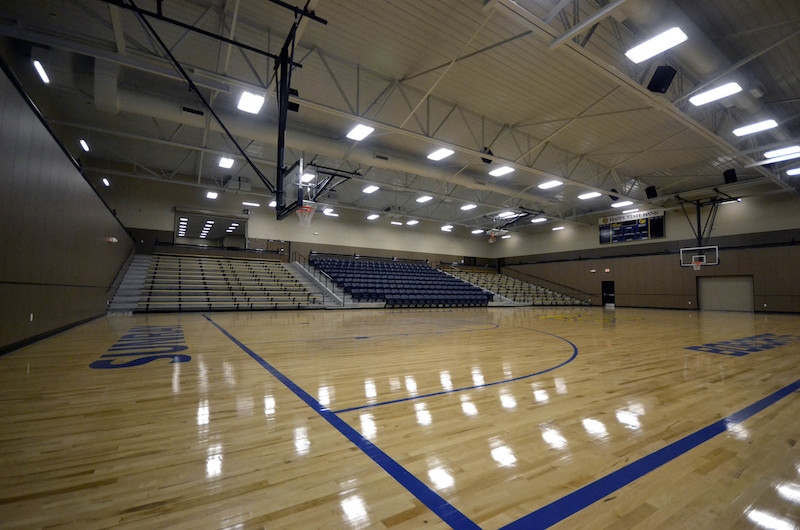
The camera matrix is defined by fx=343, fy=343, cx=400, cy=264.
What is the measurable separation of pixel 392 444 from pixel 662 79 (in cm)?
785

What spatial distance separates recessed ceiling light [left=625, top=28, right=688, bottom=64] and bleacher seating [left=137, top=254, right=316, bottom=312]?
36.4 ft

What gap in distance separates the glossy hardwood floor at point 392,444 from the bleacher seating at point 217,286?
724 cm

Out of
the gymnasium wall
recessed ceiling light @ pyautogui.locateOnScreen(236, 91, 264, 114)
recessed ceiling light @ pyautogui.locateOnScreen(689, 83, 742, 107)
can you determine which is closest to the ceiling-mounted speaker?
recessed ceiling light @ pyautogui.locateOnScreen(689, 83, 742, 107)

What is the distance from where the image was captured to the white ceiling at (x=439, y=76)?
5691 millimetres

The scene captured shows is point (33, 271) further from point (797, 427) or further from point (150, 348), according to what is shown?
point (797, 427)

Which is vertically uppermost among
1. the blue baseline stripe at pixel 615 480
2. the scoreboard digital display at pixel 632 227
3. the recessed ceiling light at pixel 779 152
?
the recessed ceiling light at pixel 779 152

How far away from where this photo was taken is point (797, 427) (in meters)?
2.20

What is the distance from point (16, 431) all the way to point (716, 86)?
10532mm

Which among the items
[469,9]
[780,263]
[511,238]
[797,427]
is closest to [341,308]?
[469,9]

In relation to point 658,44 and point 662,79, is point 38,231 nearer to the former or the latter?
point 658,44

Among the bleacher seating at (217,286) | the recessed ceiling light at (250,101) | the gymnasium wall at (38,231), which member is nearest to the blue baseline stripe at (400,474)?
the gymnasium wall at (38,231)

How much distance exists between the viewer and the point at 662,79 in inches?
246

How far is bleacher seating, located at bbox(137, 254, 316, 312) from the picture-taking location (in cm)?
1088

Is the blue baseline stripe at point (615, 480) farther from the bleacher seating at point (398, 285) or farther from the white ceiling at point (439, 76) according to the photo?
the bleacher seating at point (398, 285)
